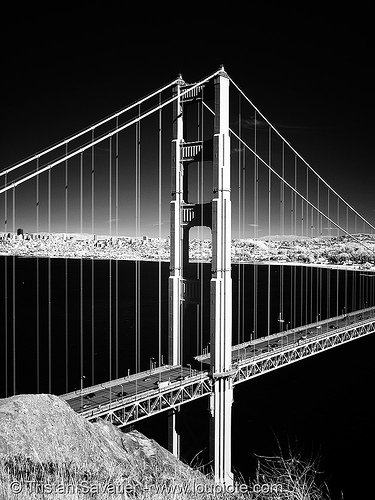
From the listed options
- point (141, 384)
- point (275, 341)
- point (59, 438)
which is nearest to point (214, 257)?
point (141, 384)

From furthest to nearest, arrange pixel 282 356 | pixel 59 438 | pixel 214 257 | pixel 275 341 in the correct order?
pixel 275 341
pixel 282 356
pixel 214 257
pixel 59 438

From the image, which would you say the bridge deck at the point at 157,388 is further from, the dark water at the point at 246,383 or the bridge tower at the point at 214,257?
the dark water at the point at 246,383

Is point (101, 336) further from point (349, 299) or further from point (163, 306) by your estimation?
point (349, 299)

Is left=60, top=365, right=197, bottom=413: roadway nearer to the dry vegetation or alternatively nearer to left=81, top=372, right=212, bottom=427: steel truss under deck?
left=81, top=372, right=212, bottom=427: steel truss under deck

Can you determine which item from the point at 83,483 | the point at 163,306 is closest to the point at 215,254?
the point at 83,483

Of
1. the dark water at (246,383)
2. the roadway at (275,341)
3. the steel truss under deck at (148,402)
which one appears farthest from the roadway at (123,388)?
the roadway at (275,341)

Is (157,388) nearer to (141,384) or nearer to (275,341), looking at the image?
(141,384)

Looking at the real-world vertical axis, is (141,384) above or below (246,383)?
above

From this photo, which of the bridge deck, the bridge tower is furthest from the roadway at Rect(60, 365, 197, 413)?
the bridge tower

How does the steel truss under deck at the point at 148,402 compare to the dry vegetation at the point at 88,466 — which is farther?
the steel truss under deck at the point at 148,402
